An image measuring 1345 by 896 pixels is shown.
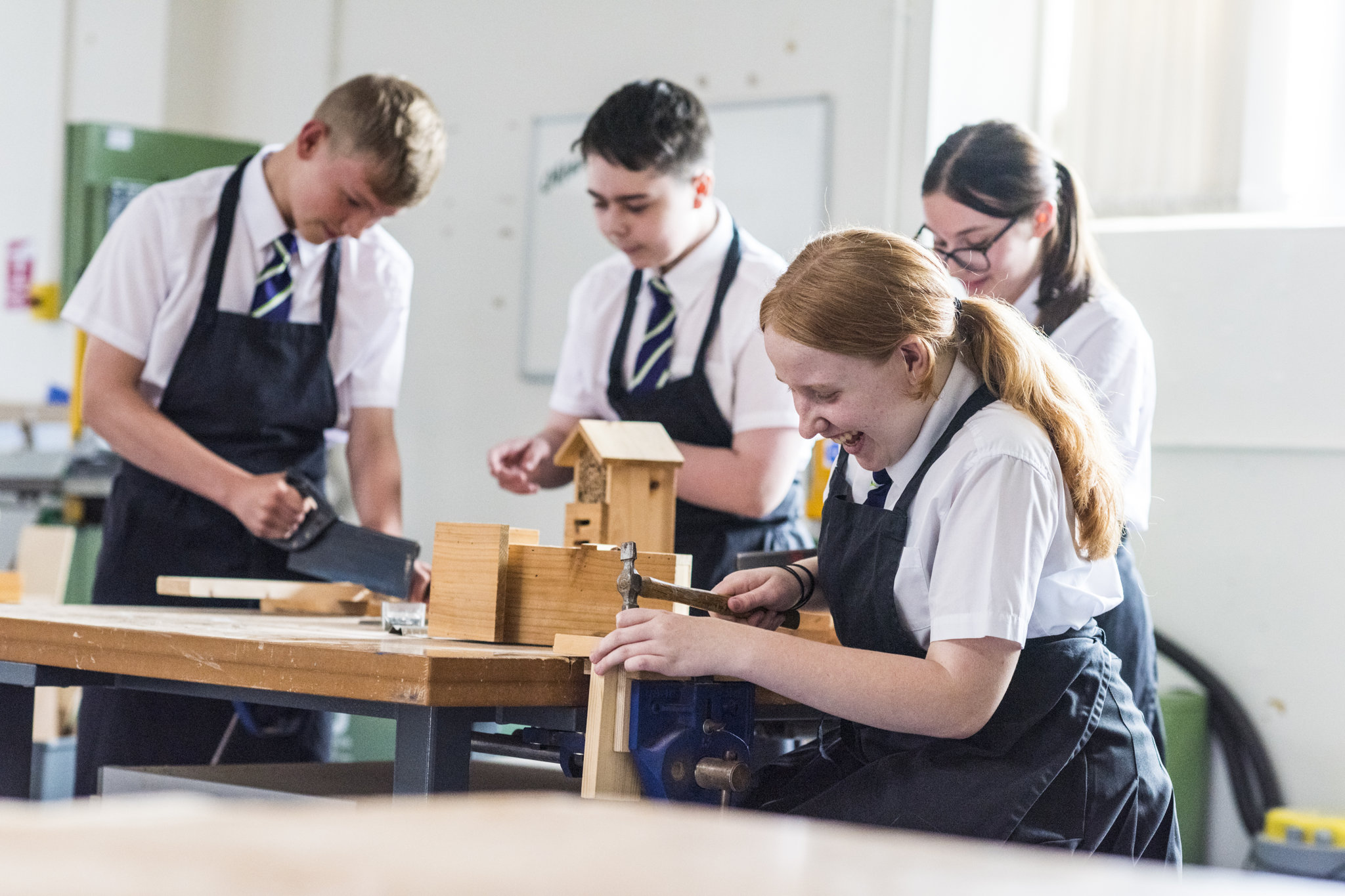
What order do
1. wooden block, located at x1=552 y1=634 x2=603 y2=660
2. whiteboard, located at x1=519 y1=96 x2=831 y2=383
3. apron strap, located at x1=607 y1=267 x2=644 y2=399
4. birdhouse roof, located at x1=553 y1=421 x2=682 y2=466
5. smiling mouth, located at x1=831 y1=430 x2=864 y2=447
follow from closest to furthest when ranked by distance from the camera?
wooden block, located at x1=552 y1=634 x2=603 y2=660
smiling mouth, located at x1=831 y1=430 x2=864 y2=447
birdhouse roof, located at x1=553 y1=421 x2=682 y2=466
apron strap, located at x1=607 y1=267 x2=644 y2=399
whiteboard, located at x1=519 y1=96 x2=831 y2=383

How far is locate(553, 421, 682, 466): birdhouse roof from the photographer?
1776 mm

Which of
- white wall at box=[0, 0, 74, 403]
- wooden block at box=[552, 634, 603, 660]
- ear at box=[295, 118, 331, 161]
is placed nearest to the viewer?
wooden block at box=[552, 634, 603, 660]

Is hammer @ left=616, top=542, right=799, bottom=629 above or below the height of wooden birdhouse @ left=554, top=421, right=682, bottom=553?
below

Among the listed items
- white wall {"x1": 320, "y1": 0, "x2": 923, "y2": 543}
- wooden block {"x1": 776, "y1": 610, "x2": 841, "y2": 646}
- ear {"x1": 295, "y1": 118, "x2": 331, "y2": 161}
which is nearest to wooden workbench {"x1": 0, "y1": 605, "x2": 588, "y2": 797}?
wooden block {"x1": 776, "y1": 610, "x2": 841, "y2": 646}

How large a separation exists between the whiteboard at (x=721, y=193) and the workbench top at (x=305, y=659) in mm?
2256

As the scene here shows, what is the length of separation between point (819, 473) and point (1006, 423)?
2.13 metres

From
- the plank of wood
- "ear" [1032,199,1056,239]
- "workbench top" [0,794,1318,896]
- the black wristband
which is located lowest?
the plank of wood

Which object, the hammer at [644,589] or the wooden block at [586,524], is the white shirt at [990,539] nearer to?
the hammer at [644,589]

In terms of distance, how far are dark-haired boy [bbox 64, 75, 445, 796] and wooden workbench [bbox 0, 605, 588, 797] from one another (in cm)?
47

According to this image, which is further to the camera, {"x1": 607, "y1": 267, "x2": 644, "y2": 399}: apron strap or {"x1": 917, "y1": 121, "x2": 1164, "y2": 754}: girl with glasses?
{"x1": 607, "y1": 267, "x2": 644, "y2": 399}: apron strap

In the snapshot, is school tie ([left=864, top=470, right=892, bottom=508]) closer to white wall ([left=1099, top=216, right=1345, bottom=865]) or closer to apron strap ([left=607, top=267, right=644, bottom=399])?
apron strap ([left=607, top=267, right=644, bottom=399])

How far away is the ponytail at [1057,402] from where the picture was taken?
1.44 metres

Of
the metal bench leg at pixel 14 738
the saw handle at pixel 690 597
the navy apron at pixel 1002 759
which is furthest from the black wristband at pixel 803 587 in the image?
the metal bench leg at pixel 14 738

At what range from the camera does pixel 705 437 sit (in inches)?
89.0
